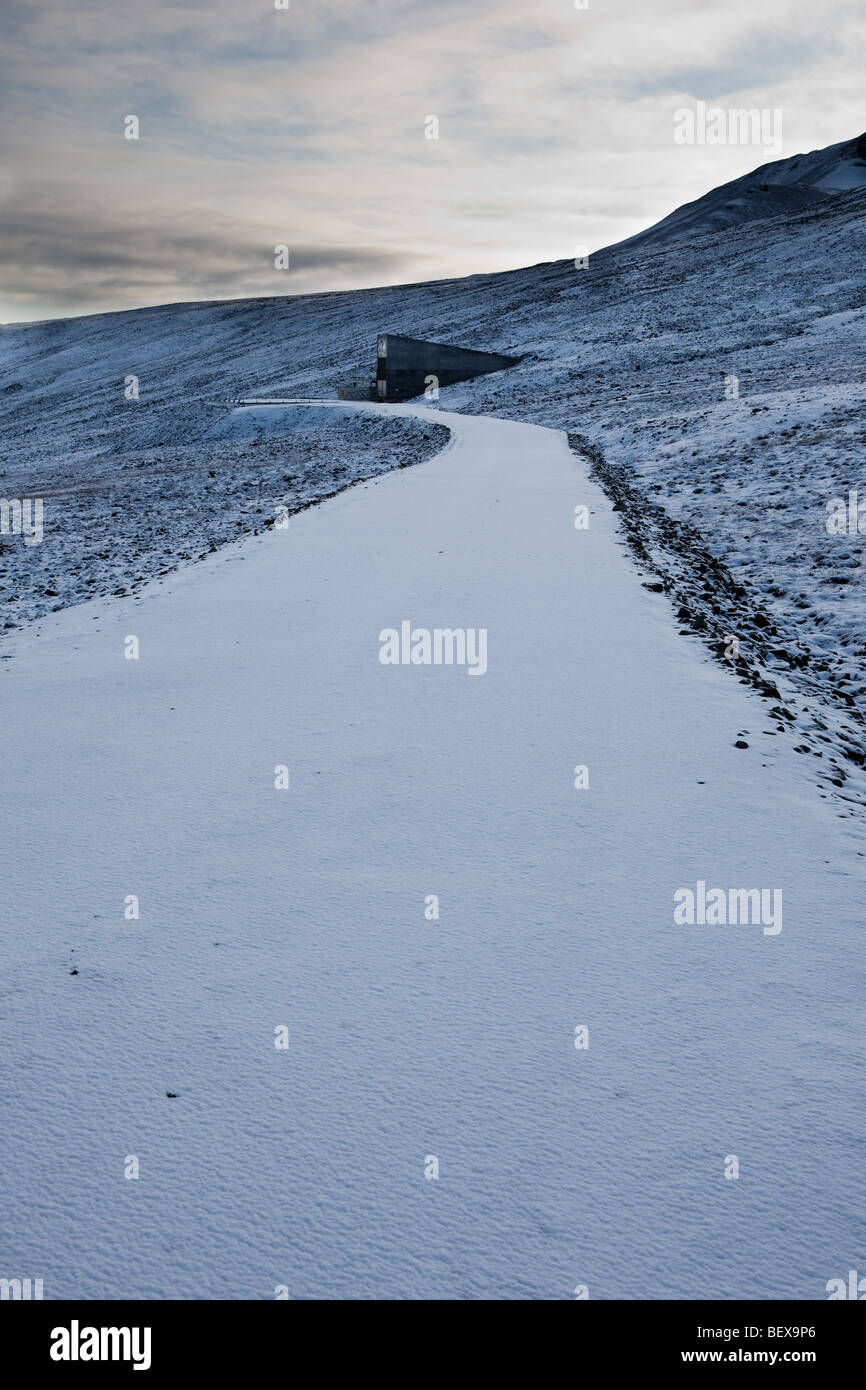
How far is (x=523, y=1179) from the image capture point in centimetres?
268

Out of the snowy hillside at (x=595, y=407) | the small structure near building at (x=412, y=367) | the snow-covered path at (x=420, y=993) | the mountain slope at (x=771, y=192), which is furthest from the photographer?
the mountain slope at (x=771, y=192)

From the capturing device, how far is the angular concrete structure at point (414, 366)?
186ft

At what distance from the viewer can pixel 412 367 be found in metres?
56.9

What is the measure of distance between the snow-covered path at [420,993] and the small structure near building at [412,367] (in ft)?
175

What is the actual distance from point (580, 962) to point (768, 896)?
112cm

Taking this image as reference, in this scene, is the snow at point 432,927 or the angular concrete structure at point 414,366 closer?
the snow at point 432,927

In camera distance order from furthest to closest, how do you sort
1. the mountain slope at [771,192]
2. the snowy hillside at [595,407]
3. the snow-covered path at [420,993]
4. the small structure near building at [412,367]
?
the mountain slope at [771,192] → the small structure near building at [412,367] → the snowy hillside at [595,407] → the snow-covered path at [420,993]

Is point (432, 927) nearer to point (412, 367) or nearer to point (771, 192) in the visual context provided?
point (412, 367)

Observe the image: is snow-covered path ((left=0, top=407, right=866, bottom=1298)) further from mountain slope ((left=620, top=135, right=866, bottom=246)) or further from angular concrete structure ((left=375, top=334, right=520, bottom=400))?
mountain slope ((left=620, top=135, right=866, bottom=246))

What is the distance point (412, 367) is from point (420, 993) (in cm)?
5788

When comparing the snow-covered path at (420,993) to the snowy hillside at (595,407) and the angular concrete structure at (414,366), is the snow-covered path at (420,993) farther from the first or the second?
the angular concrete structure at (414,366)

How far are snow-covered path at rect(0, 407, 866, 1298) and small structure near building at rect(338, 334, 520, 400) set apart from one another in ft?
175

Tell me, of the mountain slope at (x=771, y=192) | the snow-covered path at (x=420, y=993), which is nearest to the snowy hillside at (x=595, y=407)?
the snow-covered path at (x=420, y=993)
